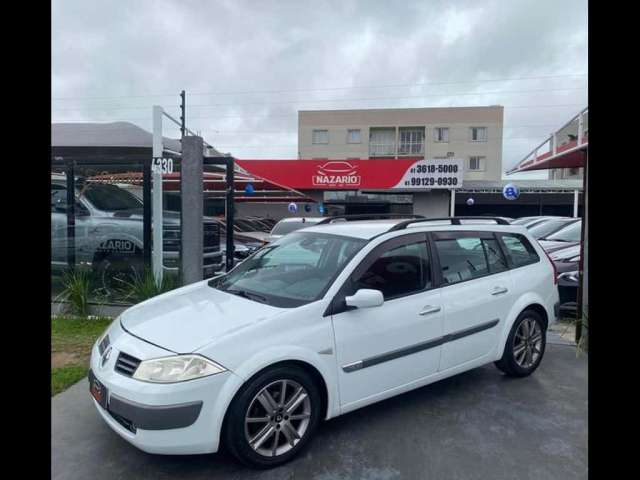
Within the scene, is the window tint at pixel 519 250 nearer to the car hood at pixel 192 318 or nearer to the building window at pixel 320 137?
the car hood at pixel 192 318

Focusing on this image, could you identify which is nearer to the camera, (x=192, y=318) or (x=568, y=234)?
(x=192, y=318)

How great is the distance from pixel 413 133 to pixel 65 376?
45.0m

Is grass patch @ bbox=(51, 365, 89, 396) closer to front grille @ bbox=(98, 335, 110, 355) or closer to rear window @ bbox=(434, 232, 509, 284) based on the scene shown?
front grille @ bbox=(98, 335, 110, 355)

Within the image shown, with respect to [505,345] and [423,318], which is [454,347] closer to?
[423,318]

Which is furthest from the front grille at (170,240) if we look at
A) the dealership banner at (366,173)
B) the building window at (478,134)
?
the building window at (478,134)

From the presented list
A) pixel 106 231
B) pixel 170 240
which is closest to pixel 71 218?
pixel 106 231

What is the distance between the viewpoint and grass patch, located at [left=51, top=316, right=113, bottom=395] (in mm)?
4531

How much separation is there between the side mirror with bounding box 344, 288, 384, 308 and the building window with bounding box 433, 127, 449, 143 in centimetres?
4448

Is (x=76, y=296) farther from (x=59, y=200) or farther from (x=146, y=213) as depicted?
(x=59, y=200)

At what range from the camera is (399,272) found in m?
3.86

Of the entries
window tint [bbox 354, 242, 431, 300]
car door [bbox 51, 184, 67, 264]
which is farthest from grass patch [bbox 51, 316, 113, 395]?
window tint [bbox 354, 242, 431, 300]
